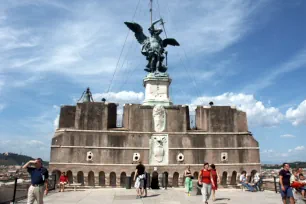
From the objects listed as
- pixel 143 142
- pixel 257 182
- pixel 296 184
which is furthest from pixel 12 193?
pixel 257 182

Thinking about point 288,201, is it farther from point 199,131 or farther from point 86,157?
point 86,157

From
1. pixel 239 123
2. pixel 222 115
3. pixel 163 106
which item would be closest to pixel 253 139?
pixel 239 123

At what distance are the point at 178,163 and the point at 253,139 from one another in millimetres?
7821

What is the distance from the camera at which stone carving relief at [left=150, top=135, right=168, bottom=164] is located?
25.9 meters

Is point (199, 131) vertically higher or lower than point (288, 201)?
higher

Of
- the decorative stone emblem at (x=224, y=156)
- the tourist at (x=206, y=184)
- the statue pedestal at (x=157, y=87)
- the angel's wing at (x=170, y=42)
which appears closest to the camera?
the tourist at (x=206, y=184)

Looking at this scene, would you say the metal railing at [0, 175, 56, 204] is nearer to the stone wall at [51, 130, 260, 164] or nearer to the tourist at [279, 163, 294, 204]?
the stone wall at [51, 130, 260, 164]

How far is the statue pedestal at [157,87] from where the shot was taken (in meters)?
28.6

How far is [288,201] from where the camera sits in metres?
11.8

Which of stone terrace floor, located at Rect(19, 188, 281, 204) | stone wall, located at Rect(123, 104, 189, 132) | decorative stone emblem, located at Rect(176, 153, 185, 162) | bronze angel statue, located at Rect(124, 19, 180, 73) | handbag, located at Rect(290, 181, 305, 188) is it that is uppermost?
bronze angel statue, located at Rect(124, 19, 180, 73)

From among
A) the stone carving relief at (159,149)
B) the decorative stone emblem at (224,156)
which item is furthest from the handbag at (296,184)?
the stone carving relief at (159,149)

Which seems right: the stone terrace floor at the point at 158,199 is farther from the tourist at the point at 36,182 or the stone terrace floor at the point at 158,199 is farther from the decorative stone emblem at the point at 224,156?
the decorative stone emblem at the point at 224,156

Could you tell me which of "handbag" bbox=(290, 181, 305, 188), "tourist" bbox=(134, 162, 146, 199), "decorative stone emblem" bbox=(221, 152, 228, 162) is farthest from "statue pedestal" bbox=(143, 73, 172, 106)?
"handbag" bbox=(290, 181, 305, 188)

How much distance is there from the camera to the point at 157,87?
95.1 ft
